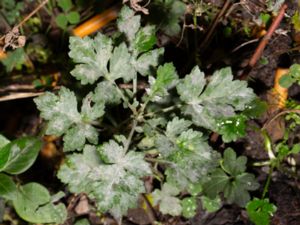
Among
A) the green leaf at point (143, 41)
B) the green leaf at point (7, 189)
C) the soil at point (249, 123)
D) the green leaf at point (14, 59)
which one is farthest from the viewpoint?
the green leaf at point (14, 59)

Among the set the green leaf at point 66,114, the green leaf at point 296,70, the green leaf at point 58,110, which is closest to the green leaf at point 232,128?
the green leaf at point 296,70

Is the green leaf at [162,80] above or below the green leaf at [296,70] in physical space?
above

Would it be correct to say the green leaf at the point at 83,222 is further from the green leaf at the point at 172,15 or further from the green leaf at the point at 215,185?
the green leaf at the point at 172,15

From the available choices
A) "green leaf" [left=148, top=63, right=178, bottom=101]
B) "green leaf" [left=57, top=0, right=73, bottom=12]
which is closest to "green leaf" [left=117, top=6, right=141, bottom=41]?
"green leaf" [left=148, top=63, right=178, bottom=101]

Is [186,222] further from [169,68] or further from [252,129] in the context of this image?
[169,68]

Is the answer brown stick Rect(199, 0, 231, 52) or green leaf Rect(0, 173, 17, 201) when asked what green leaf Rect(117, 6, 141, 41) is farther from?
green leaf Rect(0, 173, 17, 201)

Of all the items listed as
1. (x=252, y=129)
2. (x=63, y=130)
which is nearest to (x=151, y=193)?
(x=252, y=129)

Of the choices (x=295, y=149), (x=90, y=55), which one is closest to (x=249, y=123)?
(x=295, y=149)
